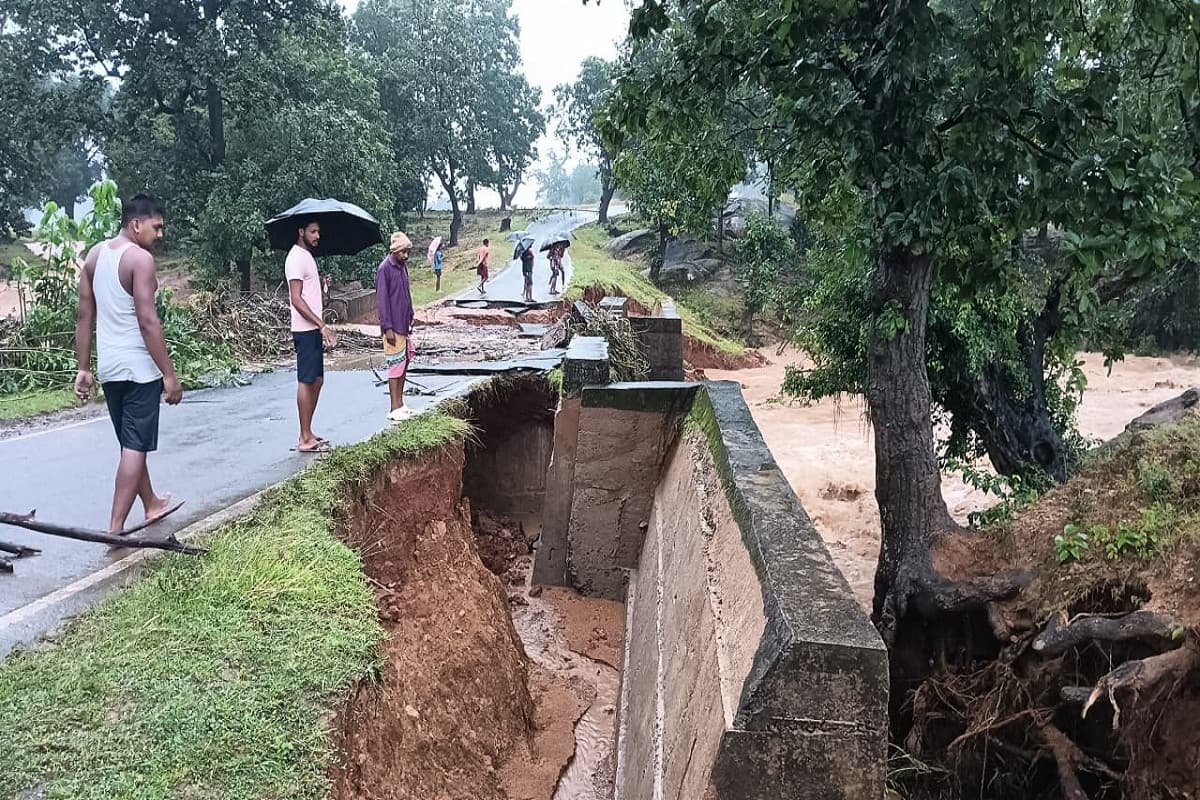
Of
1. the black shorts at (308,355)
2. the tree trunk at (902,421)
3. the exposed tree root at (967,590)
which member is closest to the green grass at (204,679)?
the black shorts at (308,355)

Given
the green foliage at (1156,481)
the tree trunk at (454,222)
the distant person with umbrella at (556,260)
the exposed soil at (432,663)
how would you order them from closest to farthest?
1. the exposed soil at (432,663)
2. the green foliage at (1156,481)
3. the distant person with umbrella at (556,260)
4. the tree trunk at (454,222)

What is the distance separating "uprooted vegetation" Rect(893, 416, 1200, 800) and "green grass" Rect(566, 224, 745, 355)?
17.3m

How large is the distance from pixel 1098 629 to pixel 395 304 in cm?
583

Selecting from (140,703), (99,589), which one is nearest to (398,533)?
(99,589)

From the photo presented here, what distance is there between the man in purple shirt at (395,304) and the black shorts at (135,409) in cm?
264

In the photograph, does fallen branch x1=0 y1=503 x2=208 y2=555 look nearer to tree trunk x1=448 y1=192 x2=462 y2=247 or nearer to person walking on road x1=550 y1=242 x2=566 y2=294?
person walking on road x1=550 y1=242 x2=566 y2=294

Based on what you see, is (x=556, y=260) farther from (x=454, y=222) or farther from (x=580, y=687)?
(x=454, y=222)

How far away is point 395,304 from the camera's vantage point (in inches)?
292

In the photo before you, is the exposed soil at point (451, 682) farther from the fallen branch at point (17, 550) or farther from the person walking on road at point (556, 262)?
the person walking on road at point (556, 262)

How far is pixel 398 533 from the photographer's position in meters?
6.23

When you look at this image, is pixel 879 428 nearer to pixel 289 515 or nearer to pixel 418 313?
pixel 289 515

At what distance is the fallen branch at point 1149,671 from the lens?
14.3 feet

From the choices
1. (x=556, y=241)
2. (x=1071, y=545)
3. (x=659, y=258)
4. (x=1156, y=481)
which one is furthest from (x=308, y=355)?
(x=659, y=258)

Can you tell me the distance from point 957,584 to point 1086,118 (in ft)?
11.0
